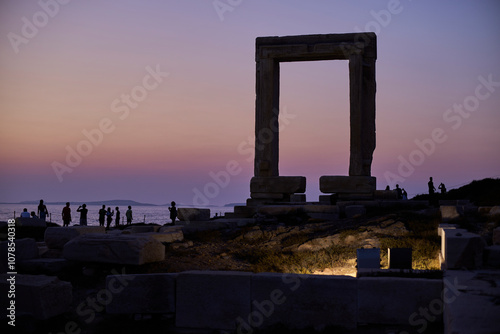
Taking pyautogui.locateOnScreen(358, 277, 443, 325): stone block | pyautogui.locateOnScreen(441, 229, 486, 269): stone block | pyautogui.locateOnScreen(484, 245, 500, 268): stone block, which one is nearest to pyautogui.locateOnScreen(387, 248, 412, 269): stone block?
pyautogui.locateOnScreen(441, 229, 486, 269): stone block

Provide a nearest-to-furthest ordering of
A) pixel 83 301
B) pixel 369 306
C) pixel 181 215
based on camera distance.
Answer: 1. pixel 369 306
2. pixel 83 301
3. pixel 181 215

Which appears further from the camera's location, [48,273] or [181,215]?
[181,215]

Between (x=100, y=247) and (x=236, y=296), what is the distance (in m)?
3.69

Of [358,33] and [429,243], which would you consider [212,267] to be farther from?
[358,33]

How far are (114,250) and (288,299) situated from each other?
13.0ft

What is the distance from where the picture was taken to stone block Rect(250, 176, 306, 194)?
17.9m

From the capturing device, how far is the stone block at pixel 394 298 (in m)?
6.56

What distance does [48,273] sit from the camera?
10.0m

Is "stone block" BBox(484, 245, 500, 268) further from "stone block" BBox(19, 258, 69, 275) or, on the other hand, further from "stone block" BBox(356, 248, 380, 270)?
"stone block" BBox(19, 258, 69, 275)

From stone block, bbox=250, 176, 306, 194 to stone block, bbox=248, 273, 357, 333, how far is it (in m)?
11.0

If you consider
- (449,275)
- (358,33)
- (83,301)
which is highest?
(358,33)

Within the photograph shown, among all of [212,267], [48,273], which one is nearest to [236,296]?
[212,267]

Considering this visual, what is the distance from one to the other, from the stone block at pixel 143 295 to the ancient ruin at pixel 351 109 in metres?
10.7

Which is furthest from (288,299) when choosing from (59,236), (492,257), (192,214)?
(192,214)
